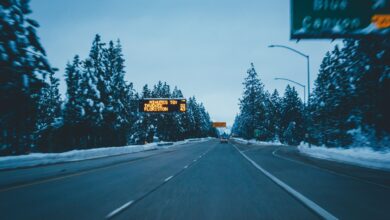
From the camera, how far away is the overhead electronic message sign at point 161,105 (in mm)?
62781

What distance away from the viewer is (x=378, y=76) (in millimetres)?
29766

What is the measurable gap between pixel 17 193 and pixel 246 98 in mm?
93411

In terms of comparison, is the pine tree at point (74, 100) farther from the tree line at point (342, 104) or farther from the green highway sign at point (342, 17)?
the green highway sign at point (342, 17)

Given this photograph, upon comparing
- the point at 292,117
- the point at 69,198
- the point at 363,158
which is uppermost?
the point at 292,117

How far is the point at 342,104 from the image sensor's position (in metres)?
47.3

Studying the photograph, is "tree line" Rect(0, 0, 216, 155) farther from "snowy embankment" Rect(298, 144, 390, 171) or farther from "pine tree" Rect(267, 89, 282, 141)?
"pine tree" Rect(267, 89, 282, 141)

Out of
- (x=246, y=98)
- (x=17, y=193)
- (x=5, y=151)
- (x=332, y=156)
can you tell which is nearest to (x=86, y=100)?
(x=5, y=151)

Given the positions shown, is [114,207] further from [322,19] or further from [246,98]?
[246,98]

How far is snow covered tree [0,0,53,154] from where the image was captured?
57.5 ft

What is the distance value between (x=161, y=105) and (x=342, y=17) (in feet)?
169

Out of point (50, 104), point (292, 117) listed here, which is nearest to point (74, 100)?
point (50, 104)

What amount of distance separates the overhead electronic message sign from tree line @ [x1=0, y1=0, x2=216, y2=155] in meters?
3.05

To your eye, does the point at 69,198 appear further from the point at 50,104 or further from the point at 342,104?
the point at 50,104

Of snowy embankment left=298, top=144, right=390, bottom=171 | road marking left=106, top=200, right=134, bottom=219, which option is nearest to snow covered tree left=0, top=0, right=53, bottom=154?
road marking left=106, top=200, right=134, bottom=219
